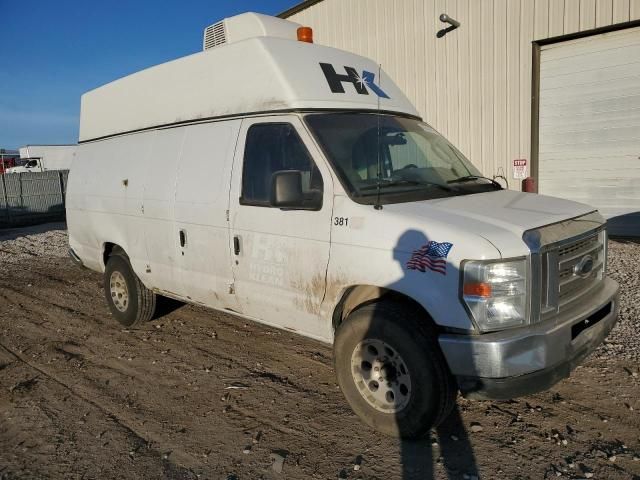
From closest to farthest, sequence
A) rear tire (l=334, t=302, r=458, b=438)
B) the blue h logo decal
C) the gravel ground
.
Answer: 1. rear tire (l=334, t=302, r=458, b=438)
2. the blue h logo decal
3. the gravel ground

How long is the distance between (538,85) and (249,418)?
29.7 feet

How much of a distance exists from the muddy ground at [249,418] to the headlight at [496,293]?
3.02 feet

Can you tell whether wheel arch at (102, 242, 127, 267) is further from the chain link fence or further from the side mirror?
the chain link fence

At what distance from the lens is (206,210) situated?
4695 mm

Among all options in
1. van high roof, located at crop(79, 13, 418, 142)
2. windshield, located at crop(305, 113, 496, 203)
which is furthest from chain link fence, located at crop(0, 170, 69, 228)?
windshield, located at crop(305, 113, 496, 203)

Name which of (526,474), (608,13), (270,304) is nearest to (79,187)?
(270,304)

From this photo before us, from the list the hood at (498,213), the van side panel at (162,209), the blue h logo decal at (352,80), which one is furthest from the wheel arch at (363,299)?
the van side panel at (162,209)

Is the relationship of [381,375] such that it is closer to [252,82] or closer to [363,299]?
[363,299]

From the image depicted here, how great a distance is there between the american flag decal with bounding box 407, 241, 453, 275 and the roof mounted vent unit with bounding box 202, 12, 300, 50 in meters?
3.09

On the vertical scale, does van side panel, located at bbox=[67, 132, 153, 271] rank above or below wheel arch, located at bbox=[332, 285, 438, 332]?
above

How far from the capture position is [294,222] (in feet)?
13.0

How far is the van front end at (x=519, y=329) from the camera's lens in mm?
3031

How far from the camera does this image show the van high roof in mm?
4301

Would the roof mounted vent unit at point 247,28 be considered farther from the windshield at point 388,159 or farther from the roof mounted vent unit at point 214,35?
the windshield at point 388,159
